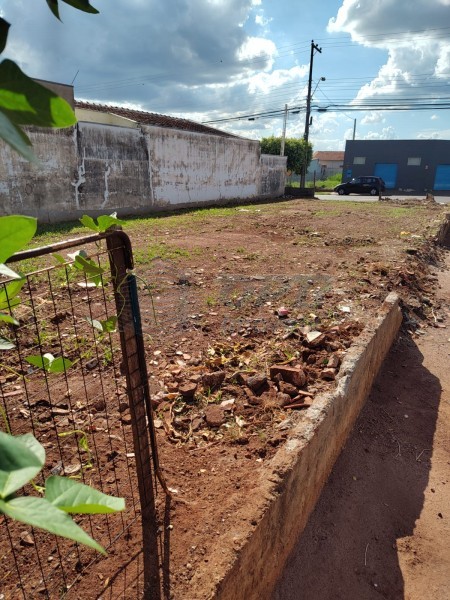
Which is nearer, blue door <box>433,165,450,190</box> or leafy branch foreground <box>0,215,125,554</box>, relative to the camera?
leafy branch foreground <box>0,215,125,554</box>

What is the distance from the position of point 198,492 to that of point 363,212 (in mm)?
14868

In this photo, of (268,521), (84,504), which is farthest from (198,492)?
(84,504)

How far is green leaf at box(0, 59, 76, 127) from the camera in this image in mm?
379

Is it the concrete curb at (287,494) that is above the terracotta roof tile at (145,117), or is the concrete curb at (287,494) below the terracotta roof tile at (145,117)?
below

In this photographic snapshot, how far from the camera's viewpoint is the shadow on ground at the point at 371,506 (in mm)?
2293

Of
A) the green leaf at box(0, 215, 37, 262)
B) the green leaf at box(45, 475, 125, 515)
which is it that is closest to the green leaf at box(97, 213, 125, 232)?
the green leaf at box(0, 215, 37, 262)

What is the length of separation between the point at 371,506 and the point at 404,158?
3889 cm

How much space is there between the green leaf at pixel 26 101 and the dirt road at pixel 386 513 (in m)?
2.46

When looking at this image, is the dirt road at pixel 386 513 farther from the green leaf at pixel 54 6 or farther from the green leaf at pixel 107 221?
the green leaf at pixel 54 6

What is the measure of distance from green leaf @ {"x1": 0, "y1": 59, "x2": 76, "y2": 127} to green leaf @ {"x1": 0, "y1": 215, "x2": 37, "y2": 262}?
0.18 meters

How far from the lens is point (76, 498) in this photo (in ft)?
1.47

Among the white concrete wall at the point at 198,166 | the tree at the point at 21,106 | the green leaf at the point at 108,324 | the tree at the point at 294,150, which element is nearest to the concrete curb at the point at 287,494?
the green leaf at the point at 108,324

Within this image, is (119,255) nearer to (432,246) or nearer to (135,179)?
(432,246)

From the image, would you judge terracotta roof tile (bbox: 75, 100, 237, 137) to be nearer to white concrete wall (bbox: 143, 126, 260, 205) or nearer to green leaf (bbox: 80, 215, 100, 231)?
white concrete wall (bbox: 143, 126, 260, 205)
